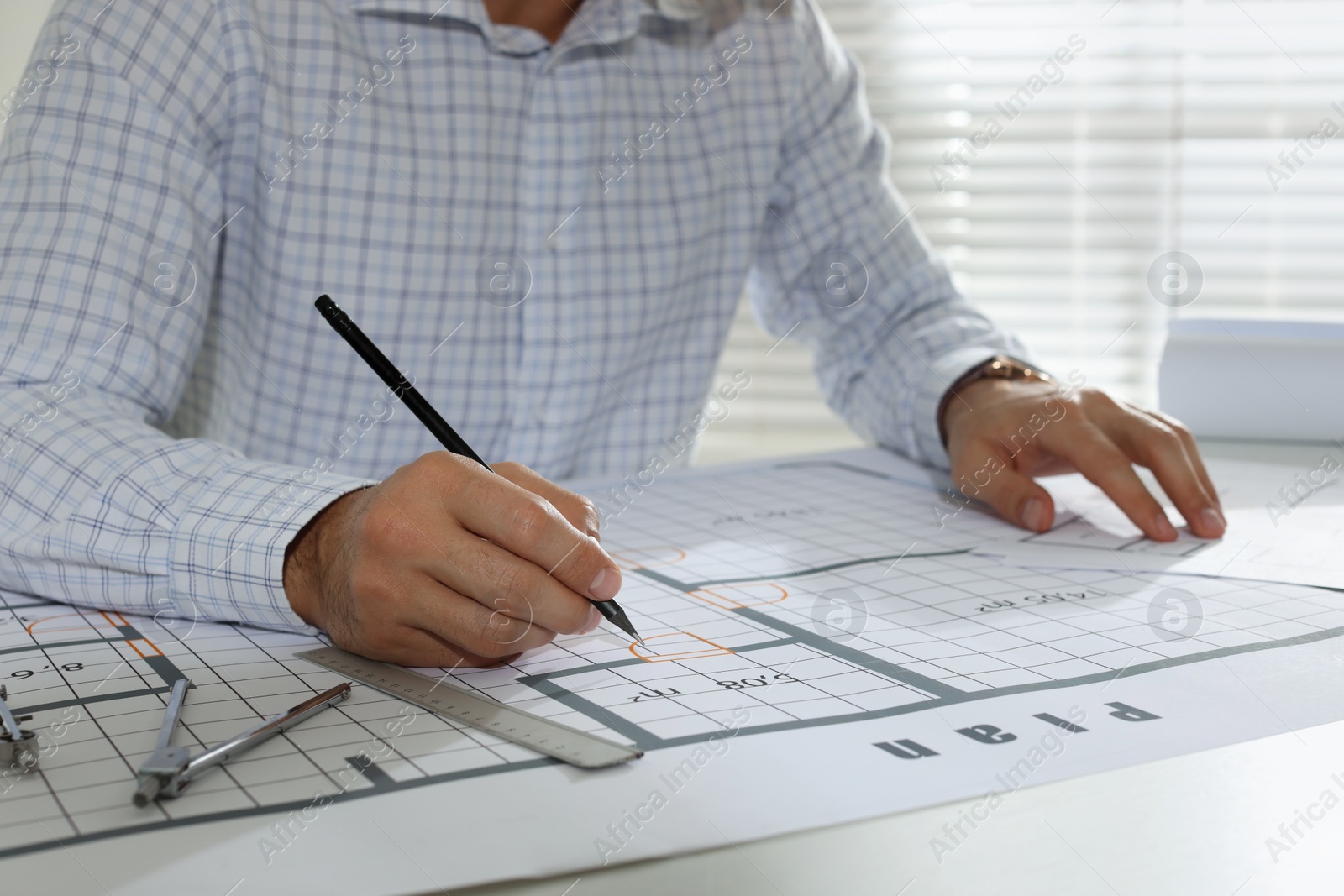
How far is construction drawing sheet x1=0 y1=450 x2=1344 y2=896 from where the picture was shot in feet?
1.29

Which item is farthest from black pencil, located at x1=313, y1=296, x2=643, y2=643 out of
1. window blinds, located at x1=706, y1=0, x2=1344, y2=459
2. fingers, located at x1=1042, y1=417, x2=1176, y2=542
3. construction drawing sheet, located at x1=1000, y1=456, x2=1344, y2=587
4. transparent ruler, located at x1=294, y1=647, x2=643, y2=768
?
window blinds, located at x1=706, y1=0, x2=1344, y2=459

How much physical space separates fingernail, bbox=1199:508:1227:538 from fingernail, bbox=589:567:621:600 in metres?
0.51

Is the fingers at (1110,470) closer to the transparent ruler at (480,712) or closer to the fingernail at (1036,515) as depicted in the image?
the fingernail at (1036,515)

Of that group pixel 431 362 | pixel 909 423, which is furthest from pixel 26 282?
pixel 909 423

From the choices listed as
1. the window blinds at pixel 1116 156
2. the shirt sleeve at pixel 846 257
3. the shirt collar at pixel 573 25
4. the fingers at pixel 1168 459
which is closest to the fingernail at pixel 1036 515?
the fingers at pixel 1168 459

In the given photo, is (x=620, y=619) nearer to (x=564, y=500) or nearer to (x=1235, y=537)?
(x=564, y=500)

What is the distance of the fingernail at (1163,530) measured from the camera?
2.68ft

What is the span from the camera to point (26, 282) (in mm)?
820

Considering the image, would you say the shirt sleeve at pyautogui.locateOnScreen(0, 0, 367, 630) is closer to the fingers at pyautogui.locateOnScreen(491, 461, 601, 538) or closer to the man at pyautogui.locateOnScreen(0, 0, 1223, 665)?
the man at pyautogui.locateOnScreen(0, 0, 1223, 665)

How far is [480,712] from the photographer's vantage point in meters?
0.51

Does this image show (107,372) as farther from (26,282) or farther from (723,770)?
(723,770)

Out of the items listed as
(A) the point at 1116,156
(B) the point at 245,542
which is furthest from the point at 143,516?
(A) the point at 1116,156

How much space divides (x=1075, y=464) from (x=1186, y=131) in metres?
1.40

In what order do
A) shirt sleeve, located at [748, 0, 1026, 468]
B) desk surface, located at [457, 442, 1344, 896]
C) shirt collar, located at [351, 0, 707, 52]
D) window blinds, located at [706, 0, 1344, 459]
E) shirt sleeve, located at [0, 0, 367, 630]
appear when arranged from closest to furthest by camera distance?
desk surface, located at [457, 442, 1344, 896] → shirt sleeve, located at [0, 0, 367, 630] → shirt collar, located at [351, 0, 707, 52] → shirt sleeve, located at [748, 0, 1026, 468] → window blinds, located at [706, 0, 1344, 459]
